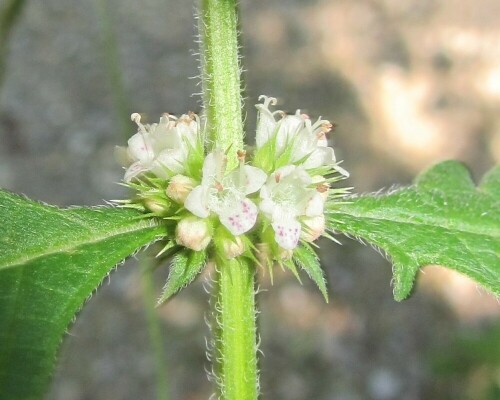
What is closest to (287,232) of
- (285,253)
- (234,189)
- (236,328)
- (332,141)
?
(285,253)

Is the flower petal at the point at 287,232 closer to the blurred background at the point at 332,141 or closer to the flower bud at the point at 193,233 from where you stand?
the flower bud at the point at 193,233

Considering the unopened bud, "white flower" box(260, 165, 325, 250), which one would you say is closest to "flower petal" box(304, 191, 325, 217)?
"white flower" box(260, 165, 325, 250)

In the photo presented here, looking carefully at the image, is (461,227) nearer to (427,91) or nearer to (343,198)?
(343,198)

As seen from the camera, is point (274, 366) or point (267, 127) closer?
point (267, 127)

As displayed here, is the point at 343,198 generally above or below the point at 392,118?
below

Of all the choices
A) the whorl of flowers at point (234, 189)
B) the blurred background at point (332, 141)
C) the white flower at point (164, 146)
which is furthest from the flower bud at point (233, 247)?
the blurred background at point (332, 141)

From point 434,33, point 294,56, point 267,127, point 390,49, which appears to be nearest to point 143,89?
point 294,56
